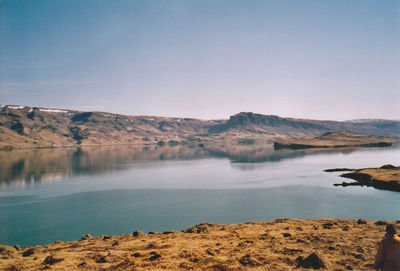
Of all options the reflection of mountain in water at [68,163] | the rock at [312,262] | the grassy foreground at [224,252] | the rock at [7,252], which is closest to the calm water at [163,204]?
the reflection of mountain in water at [68,163]

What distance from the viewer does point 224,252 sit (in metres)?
15.9

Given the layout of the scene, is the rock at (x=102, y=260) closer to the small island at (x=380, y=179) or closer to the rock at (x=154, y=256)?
the rock at (x=154, y=256)

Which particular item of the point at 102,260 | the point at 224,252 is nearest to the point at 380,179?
the point at 224,252

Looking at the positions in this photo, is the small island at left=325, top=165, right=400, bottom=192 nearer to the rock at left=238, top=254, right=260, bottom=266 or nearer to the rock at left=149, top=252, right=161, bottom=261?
the rock at left=238, top=254, right=260, bottom=266

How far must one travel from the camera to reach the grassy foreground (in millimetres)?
13633

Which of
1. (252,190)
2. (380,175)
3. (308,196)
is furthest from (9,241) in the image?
(380,175)

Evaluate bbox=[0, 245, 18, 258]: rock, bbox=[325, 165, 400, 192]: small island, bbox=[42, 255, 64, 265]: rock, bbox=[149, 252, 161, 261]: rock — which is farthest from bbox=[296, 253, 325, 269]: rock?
bbox=[325, 165, 400, 192]: small island

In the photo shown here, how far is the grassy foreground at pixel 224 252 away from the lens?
13633 millimetres

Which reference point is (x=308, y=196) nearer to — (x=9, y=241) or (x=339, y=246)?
(x=339, y=246)

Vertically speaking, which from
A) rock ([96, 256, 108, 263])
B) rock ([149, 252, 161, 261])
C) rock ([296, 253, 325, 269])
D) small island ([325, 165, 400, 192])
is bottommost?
small island ([325, 165, 400, 192])

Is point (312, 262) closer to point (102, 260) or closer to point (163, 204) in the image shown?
point (102, 260)

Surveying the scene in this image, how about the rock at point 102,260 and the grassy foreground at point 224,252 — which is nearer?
the grassy foreground at point 224,252

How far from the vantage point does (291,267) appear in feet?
43.0

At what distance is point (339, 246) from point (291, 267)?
5286 mm
